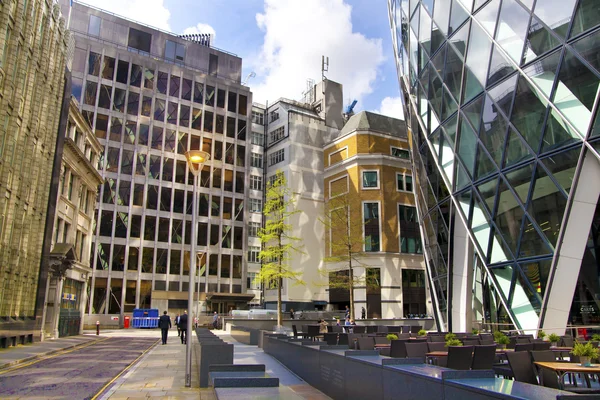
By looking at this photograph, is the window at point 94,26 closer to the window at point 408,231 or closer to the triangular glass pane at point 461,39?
the window at point 408,231

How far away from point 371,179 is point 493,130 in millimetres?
38536

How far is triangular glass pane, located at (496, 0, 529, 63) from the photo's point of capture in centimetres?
1992

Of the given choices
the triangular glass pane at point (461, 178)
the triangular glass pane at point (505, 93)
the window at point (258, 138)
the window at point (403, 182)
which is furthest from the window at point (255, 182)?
the triangular glass pane at point (505, 93)

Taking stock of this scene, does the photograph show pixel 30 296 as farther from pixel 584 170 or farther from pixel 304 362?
pixel 584 170

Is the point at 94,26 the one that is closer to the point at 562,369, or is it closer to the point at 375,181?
the point at 375,181

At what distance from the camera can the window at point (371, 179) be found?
60438 mm

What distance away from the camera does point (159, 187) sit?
6756 centimetres

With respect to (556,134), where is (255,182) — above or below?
above

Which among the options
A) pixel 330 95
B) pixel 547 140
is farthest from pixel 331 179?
pixel 547 140

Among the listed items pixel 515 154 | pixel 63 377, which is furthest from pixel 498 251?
pixel 63 377

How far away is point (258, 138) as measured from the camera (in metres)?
79.0

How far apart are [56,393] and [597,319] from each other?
1858cm

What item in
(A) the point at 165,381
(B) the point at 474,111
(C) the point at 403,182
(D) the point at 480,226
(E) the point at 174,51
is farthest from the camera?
(E) the point at 174,51

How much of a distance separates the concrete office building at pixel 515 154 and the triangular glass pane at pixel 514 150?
0.05m
